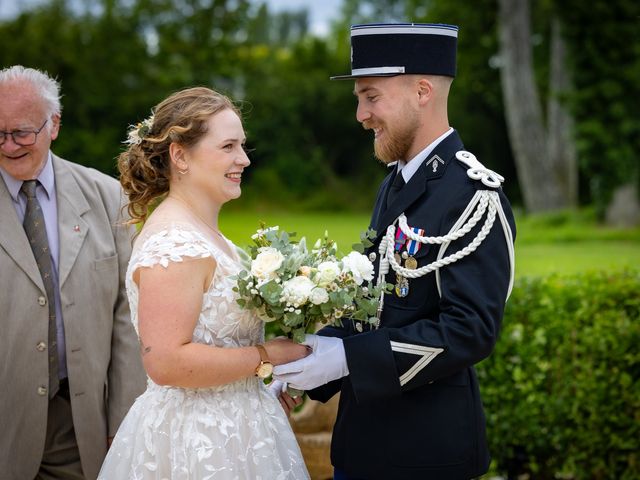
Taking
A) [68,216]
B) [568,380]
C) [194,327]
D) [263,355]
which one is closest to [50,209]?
[68,216]

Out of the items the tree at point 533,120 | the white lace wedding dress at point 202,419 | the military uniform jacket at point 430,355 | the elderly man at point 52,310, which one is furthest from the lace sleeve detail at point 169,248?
the tree at point 533,120

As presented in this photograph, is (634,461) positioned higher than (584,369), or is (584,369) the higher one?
(584,369)

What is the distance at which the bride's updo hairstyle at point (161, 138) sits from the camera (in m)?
3.20

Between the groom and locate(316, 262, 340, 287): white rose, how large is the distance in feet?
0.81

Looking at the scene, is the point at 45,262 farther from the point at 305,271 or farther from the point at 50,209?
the point at 305,271

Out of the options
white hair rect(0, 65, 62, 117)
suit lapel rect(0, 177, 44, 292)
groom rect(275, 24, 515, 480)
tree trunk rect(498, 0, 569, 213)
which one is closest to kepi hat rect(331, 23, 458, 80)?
groom rect(275, 24, 515, 480)

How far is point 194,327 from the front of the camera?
9.73 feet

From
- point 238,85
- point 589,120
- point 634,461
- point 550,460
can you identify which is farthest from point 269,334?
point 238,85

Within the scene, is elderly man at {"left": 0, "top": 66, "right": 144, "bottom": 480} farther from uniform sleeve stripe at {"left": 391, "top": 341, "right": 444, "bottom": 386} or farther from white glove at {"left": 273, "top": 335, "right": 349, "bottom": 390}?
uniform sleeve stripe at {"left": 391, "top": 341, "right": 444, "bottom": 386}

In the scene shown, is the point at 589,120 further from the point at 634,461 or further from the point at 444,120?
the point at 444,120

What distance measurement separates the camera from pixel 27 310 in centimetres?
362

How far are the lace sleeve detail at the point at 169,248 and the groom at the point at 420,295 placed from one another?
0.50 meters

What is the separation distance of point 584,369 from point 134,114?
2020 centimetres

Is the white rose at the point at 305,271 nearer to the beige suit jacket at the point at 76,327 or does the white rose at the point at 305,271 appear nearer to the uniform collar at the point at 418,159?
the uniform collar at the point at 418,159
